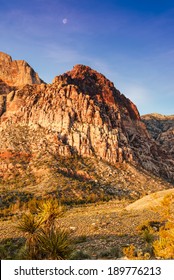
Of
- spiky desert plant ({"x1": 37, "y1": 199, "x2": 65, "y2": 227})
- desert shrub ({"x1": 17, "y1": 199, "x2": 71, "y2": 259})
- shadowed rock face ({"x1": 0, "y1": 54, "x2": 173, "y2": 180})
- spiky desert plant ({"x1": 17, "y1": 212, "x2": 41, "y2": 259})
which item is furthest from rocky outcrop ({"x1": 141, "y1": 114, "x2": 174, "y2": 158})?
spiky desert plant ({"x1": 17, "y1": 212, "x2": 41, "y2": 259})

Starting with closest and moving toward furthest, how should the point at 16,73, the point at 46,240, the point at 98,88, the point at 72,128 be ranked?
the point at 46,240
the point at 72,128
the point at 98,88
the point at 16,73

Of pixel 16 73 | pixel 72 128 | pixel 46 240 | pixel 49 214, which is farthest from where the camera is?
pixel 16 73

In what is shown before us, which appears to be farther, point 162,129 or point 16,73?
point 162,129

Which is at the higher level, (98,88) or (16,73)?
(16,73)

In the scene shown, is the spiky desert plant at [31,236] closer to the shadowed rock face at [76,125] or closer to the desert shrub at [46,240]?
the desert shrub at [46,240]

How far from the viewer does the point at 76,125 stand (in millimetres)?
81938

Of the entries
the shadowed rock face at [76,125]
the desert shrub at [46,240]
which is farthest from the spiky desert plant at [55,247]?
the shadowed rock face at [76,125]

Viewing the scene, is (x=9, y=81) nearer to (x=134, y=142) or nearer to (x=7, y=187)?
(x=134, y=142)

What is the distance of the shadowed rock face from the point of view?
75.7 m

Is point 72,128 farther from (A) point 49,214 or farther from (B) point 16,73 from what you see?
(A) point 49,214

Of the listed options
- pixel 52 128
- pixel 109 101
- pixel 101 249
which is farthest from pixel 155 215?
pixel 109 101

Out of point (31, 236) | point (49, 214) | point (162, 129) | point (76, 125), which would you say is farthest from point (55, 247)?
point (162, 129)

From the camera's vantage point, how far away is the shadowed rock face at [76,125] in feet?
248
